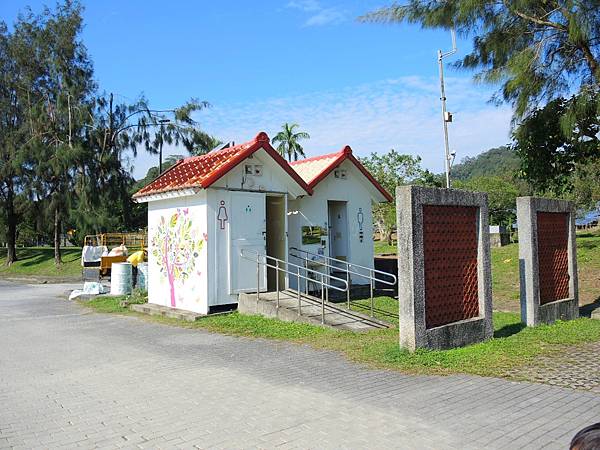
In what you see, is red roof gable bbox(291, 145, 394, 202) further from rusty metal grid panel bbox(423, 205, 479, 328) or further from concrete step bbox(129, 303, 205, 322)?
rusty metal grid panel bbox(423, 205, 479, 328)

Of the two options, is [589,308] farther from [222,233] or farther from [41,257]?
[41,257]

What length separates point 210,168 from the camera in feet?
38.5

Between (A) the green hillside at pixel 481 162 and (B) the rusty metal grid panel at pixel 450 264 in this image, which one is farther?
(A) the green hillside at pixel 481 162

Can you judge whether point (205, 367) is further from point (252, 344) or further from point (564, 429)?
point (564, 429)

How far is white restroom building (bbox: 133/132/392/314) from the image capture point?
11227 millimetres

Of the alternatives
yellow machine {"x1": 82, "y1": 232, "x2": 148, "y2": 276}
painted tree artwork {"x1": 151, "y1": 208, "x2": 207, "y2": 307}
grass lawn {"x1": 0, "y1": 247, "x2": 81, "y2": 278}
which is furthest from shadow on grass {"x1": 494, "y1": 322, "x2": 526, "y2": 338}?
grass lawn {"x1": 0, "y1": 247, "x2": 81, "y2": 278}

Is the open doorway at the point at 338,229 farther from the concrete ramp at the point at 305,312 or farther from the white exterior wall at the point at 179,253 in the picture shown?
the white exterior wall at the point at 179,253

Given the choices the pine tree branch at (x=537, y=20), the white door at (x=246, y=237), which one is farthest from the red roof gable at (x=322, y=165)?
the pine tree branch at (x=537, y=20)

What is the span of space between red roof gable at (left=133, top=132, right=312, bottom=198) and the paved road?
4.10 meters

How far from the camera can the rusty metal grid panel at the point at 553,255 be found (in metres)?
10.0

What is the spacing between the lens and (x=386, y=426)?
462cm

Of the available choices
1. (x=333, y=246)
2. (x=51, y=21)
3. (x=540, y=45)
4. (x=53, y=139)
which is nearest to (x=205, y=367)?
(x=333, y=246)

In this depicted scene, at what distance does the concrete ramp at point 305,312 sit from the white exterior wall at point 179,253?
1.00 m

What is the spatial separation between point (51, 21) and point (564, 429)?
3512 cm
